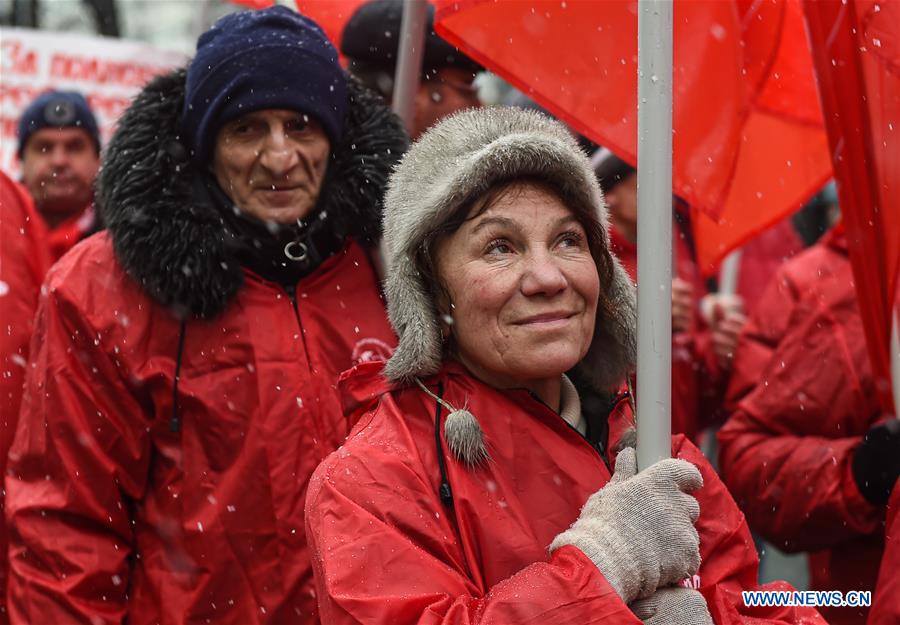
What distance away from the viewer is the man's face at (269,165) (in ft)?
11.9

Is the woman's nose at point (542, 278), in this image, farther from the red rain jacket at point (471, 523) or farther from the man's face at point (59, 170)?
the man's face at point (59, 170)

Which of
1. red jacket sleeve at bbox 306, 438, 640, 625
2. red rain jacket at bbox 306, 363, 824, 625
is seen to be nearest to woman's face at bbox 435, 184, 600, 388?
red rain jacket at bbox 306, 363, 824, 625

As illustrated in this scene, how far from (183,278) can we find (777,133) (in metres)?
2.60

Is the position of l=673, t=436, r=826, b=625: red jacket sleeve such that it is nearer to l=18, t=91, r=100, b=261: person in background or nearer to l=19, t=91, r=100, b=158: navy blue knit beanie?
l=18, t=91, r=100, b=261: person in background

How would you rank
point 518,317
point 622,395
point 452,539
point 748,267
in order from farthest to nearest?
point 748,267 → point 622,395 → point 518,317 → point 452,539

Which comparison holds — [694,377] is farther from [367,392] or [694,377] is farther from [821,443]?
[367,392]

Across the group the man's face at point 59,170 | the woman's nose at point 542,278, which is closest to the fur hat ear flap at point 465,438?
the woman's nose at point 542,278

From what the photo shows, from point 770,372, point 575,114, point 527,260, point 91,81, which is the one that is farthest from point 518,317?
point 91,81

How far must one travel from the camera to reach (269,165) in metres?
3.60

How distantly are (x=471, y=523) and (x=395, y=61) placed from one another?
8.86 feet

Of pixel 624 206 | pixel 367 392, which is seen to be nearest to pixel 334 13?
pixel 624 206

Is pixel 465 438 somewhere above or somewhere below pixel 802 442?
above

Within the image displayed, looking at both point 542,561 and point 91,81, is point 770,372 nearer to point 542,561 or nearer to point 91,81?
point 542,561

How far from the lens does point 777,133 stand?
16.6 feet
